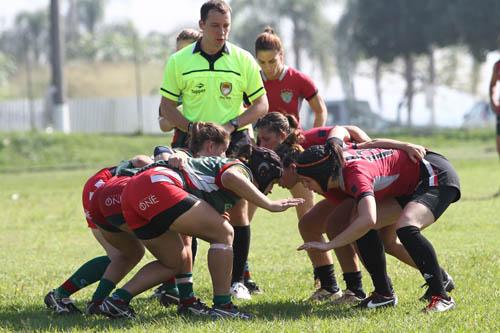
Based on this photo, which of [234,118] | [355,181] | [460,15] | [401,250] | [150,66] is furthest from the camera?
[150,66]

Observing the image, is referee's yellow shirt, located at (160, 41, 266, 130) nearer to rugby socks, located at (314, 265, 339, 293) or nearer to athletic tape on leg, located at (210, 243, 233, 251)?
rugby socks, located at (314, 265, 339, 293)

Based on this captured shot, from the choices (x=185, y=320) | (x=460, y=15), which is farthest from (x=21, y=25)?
(x=185, y=320)

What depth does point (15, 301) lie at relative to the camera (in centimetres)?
782

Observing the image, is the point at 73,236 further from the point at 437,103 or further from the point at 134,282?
the point at 437,103

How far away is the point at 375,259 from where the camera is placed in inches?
275

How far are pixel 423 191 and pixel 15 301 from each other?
3.15m

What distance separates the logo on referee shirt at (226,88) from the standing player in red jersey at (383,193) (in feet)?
4.44

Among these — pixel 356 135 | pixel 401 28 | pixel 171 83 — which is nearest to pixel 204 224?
pixel 356 135

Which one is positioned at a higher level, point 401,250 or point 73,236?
point 401,250

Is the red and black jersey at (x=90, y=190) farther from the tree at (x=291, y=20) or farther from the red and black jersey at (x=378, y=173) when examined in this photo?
the tree at (x=291, y=20)

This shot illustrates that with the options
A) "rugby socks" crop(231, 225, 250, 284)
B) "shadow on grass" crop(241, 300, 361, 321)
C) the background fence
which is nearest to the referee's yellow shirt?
"rugby socks" crop(231, 225, 250, 284)

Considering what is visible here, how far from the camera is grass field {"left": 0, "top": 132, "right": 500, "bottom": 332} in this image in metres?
6.43

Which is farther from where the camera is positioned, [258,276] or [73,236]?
[73,236]

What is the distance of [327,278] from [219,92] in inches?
64.1
